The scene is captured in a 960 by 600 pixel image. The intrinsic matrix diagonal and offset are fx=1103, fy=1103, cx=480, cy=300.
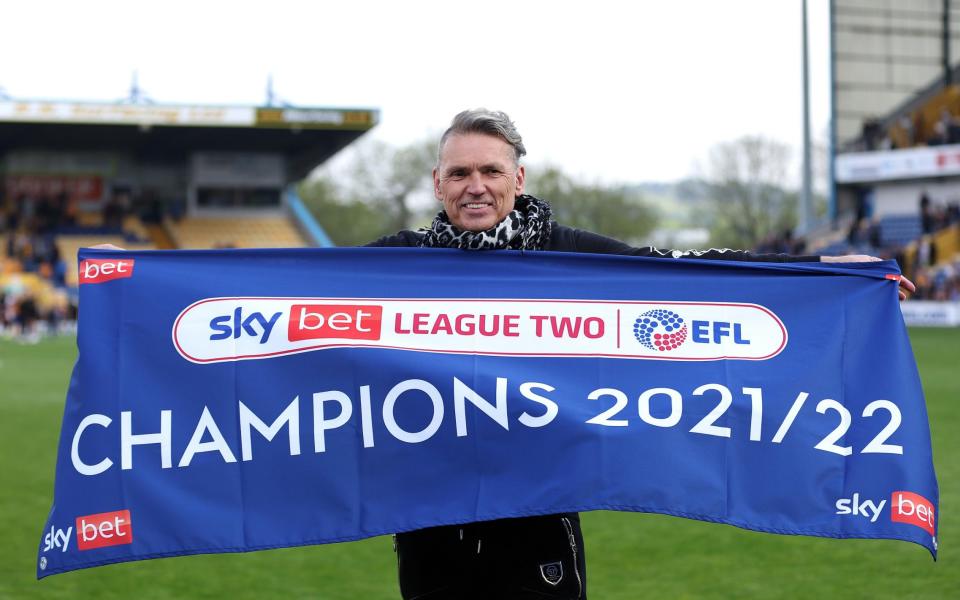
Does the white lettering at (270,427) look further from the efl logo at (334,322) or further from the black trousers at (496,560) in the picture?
the black trousers at (496,560)

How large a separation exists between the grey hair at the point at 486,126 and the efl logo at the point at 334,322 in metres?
0.65

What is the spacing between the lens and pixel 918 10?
48.9 m

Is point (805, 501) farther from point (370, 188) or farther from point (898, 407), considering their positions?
point (370, 188)

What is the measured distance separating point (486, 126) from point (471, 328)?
74 cm

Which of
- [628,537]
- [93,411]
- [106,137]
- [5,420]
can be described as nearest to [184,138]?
[106,137]

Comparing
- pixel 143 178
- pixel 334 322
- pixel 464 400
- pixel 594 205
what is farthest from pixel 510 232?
pixel 594 205

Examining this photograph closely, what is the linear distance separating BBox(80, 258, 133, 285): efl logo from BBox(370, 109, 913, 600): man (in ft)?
3.48

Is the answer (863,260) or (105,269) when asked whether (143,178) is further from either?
(863,260)

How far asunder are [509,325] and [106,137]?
43.1 meters

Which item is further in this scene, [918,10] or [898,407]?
[918,10]

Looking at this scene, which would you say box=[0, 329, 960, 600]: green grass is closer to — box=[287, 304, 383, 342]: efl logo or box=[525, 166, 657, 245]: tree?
box=[287, 304, 383, 342]: efl logo

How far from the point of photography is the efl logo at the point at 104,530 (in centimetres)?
330

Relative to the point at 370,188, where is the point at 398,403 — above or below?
below

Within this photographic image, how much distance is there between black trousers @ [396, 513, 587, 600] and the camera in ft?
9.74
